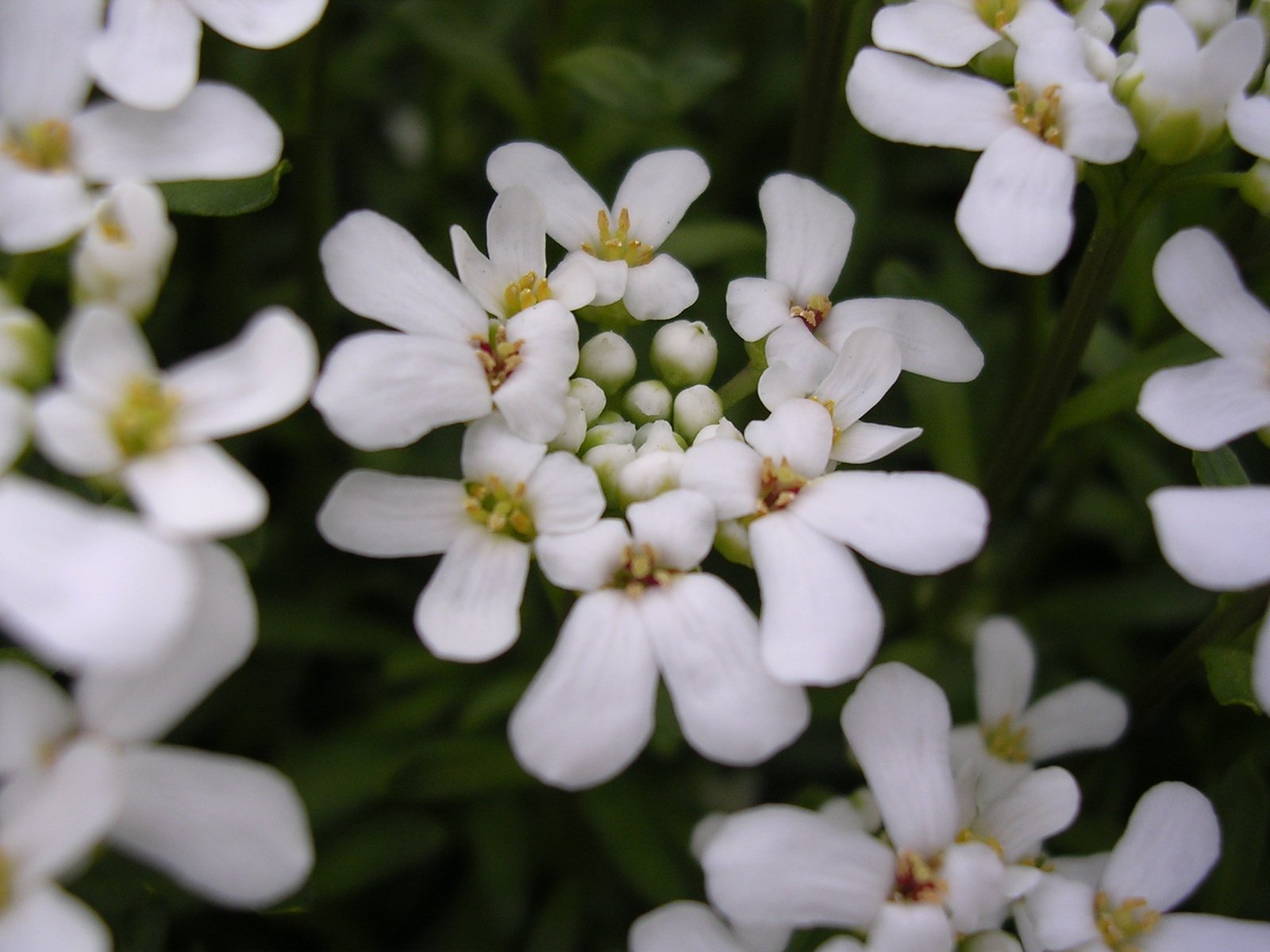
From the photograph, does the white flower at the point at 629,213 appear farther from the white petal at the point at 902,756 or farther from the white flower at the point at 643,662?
the white petal at the point at 902,756

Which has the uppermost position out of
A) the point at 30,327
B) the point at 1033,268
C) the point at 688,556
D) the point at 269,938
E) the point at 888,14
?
the point at 888,14

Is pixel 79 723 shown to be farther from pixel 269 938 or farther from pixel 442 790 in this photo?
pixel 269 938

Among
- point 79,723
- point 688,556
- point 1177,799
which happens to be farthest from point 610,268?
point 1177,799

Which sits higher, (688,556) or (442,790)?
(688,556)

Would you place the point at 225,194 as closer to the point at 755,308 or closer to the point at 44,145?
the point at 44,145

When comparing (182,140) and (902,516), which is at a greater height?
(182,140)

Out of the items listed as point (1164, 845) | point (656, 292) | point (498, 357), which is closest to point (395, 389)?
point (498, 357)
